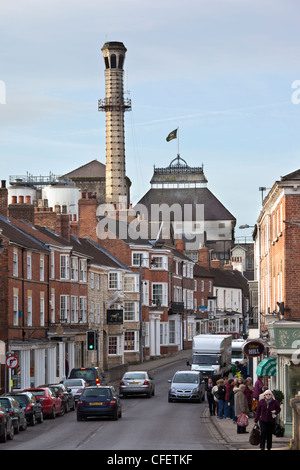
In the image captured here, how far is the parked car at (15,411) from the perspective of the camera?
114ft

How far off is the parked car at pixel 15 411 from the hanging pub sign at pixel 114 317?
42.5m

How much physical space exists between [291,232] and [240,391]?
7.03 metres

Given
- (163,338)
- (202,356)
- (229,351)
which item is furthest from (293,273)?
(163,338)

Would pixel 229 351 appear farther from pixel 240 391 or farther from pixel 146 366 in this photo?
pixel 240 391

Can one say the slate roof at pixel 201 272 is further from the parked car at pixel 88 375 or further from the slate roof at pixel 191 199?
the parked car at pixel 88 375

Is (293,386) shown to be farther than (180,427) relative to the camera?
No

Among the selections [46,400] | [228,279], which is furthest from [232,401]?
[228,279]

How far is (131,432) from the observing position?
113 ft

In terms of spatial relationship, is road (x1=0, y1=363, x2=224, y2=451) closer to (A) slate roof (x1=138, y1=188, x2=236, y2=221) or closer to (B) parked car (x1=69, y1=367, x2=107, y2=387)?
(B) parked car (x1=69, y1=367, x2=107, y2=387)

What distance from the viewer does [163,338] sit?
96.4 meters

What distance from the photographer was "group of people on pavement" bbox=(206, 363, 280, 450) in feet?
88.7

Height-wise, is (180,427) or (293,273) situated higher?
(293,273)

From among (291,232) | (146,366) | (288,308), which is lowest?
(146,366)

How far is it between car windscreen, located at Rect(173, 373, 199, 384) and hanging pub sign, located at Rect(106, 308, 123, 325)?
87.1ft
